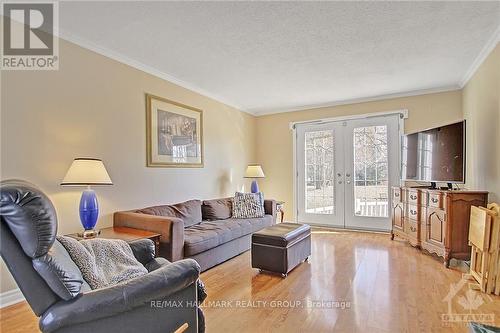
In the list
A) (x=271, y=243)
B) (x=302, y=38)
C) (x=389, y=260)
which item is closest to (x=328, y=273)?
(x=271, y=243)

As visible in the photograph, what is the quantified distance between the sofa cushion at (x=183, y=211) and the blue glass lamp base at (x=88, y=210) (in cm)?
71

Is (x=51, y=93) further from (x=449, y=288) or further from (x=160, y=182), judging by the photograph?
(x=449, y=288)

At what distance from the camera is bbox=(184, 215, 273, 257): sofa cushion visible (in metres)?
2.94

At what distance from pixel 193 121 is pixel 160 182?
110 cm

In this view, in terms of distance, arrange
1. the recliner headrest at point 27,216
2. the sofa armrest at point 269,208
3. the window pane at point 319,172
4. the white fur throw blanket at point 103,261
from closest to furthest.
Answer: the recliner headrest at point 27,216 < the white fur throw blanket at point 103,261 < the sofa armrest at point 269,208 < the window pane at point 319,172

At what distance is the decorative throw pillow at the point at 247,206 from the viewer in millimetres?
4297

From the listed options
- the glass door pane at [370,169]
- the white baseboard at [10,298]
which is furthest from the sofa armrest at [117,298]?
the glass door pane at [370,169]

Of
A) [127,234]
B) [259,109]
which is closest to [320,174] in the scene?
[259,109]

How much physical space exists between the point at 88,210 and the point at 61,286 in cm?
149

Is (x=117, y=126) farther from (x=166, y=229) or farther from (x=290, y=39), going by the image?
(x=290, y=39)

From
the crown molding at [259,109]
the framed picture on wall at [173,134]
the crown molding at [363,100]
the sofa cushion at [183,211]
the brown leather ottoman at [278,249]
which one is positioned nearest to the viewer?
the crown molding at [259,109]

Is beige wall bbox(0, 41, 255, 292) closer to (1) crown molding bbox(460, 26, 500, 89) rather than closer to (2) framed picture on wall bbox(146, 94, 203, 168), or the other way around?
(2) framed picture on wall bbox(146, 94, 203, 168)

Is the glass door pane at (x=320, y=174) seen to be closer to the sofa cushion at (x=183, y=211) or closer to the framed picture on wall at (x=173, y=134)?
the framed picture on wall at (x=173, y=134)

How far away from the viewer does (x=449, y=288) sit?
2.58 m
